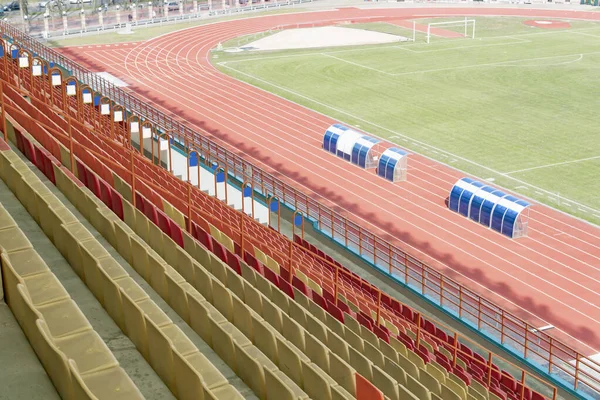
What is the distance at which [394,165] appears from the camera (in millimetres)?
26953

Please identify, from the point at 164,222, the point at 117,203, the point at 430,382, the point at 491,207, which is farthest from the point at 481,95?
the point at 117,203

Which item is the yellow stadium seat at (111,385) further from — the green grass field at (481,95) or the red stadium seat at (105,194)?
the green grass field at (481,95)

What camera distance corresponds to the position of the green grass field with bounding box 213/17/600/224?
93.5ft

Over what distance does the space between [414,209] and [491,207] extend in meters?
2.44

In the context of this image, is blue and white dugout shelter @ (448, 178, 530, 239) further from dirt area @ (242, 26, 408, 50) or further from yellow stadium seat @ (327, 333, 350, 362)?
dirt area @ (242, 26, 408, 50)

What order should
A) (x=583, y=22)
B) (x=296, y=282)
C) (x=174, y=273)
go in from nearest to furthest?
(x=174, y=273) → (x=296, y=282) → (x=583, y=22)

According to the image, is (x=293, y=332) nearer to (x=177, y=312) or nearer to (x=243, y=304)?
(x=243, y=304)

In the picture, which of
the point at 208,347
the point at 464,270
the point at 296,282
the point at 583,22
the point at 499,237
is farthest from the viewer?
the point at 583,22

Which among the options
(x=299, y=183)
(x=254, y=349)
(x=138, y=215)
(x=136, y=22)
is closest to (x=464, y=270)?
(x=299, y=183)

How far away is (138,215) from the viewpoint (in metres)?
10.1

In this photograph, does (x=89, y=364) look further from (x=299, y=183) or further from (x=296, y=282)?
(x=299, y=183)

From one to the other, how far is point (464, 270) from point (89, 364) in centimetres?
1628

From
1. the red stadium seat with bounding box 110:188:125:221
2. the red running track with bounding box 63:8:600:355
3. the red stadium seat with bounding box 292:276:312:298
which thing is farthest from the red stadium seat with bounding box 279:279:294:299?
the red running track with bounding box 63:8:600:355

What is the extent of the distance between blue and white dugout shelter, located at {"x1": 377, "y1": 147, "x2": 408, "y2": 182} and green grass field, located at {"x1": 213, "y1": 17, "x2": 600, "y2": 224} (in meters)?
2.57
